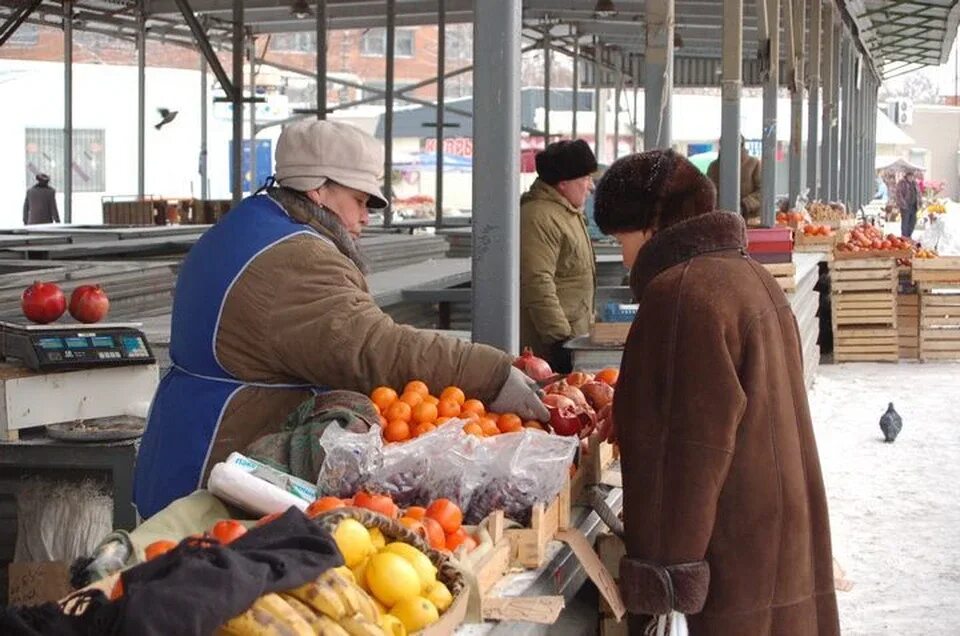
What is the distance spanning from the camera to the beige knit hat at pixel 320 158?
10.9 ft

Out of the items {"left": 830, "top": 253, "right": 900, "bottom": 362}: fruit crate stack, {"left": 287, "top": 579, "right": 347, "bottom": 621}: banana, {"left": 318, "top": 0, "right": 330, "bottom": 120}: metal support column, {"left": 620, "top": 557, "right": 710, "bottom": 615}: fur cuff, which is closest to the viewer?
{"left": 287, "top": 579, "right": 347, "bottom": 621}: banana

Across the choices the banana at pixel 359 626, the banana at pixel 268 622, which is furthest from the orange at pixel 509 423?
the banana at pixel 268 622

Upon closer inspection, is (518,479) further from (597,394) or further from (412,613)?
(597,394)

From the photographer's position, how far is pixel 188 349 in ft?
10.8

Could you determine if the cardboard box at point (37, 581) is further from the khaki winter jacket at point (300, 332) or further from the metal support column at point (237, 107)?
the metal support column at point (237, 107)

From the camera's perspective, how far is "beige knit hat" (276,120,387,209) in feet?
10.9

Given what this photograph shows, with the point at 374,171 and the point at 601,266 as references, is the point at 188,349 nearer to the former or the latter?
the point at 374,171

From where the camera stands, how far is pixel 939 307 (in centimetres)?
1385

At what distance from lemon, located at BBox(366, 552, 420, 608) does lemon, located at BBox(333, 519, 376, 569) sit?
44 mm

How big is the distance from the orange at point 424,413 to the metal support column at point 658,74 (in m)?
4.06

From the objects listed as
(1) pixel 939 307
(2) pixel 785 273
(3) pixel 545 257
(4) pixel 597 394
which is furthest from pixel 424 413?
(1) pixel 939 307

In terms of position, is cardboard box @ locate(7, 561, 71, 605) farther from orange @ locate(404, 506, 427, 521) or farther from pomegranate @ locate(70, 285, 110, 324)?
orange @ locate(404, 506, 427, 521)

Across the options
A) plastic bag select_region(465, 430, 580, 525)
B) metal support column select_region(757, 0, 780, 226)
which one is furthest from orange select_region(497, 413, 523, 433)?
metal support column select_region(757, 0, 780, 226)

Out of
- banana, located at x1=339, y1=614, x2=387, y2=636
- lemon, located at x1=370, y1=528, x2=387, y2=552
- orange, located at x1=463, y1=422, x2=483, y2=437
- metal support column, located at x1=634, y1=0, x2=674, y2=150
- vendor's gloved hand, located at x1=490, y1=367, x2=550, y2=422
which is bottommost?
banana, located at x1=339, y1=614, x2=387, y2=636
